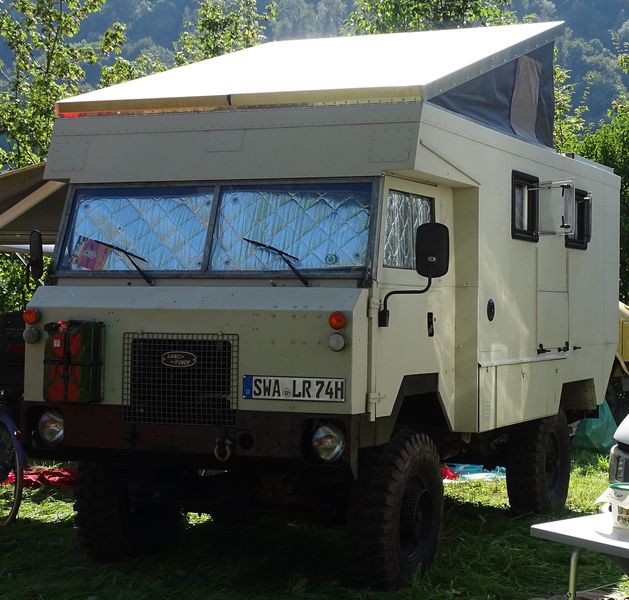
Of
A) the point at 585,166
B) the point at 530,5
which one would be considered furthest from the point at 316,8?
the point at 585,166

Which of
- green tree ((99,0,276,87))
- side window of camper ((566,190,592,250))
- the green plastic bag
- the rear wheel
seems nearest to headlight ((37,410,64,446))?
the rear wheel

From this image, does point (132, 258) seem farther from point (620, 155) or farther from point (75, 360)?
point (620, 155)

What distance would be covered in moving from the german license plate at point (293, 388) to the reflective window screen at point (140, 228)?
2.84ft

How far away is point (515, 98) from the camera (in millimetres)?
8945

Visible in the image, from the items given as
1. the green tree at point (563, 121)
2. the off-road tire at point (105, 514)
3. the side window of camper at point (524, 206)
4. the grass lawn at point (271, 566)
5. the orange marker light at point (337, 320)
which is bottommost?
the grass lawn at point (271, 566)

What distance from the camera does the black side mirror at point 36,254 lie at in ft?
24.8

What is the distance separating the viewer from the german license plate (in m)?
6.50

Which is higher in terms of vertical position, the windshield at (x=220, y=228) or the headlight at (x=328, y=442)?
the windshield at (x=220, y=228)

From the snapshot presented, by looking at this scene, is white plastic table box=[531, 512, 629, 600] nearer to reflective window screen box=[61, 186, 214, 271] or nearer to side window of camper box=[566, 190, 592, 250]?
reflective window screen box=[61, 186, 214, 271]

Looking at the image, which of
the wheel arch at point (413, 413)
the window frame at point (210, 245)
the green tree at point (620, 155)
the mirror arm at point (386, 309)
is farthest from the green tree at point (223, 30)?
the mirror arm at point (386, 309)

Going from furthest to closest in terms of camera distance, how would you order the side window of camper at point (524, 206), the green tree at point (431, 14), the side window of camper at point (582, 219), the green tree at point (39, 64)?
the green tree at point (431, 14), the green tree at point (39, 64), the side window of camper at point (582, 219), the side window of camper at point (524, 206)

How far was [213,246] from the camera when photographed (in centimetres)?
713

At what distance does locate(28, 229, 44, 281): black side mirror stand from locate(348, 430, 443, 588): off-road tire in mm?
2404

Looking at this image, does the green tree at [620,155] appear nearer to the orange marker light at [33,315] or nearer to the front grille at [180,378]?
the front grille at [180,378]
